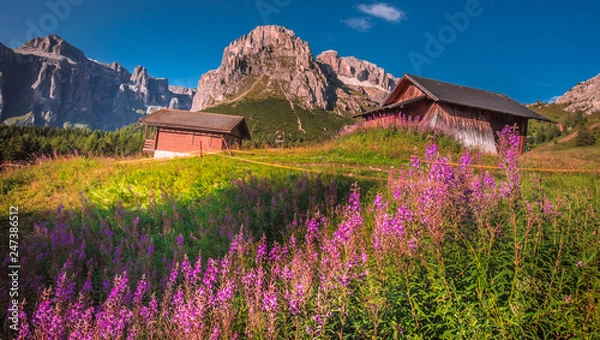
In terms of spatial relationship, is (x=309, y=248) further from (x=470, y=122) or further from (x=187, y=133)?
(x=187, y=133)

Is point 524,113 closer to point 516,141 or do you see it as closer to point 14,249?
point 516,141

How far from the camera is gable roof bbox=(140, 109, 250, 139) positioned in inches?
1297

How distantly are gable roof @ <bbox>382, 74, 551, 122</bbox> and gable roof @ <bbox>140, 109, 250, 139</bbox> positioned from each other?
1743 centimetres

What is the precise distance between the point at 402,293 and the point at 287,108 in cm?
16560

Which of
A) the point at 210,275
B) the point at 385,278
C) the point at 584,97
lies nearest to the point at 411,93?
the point at 385,278

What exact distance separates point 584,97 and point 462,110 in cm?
11151

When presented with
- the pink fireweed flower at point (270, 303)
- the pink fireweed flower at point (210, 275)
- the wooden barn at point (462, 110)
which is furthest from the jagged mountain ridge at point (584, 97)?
the pink fireweed flower at point (270, 303)

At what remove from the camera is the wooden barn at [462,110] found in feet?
78.1

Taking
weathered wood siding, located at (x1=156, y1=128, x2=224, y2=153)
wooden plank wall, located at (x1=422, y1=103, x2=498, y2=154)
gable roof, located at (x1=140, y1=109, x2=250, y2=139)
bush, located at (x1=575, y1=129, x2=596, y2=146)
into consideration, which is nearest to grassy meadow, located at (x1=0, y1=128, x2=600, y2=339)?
wooden plank wall, located at (x1=422, y1=103, x2=498, y2=154)

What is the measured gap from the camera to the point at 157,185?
10188 millimetres

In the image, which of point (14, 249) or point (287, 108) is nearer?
point (14, 249)

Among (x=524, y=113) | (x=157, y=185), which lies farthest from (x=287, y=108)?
(x=157, y=185)

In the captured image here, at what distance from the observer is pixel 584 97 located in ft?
325

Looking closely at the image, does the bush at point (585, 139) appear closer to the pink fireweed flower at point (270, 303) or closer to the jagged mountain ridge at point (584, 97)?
the pink fireweed flower at point (270, 303)
